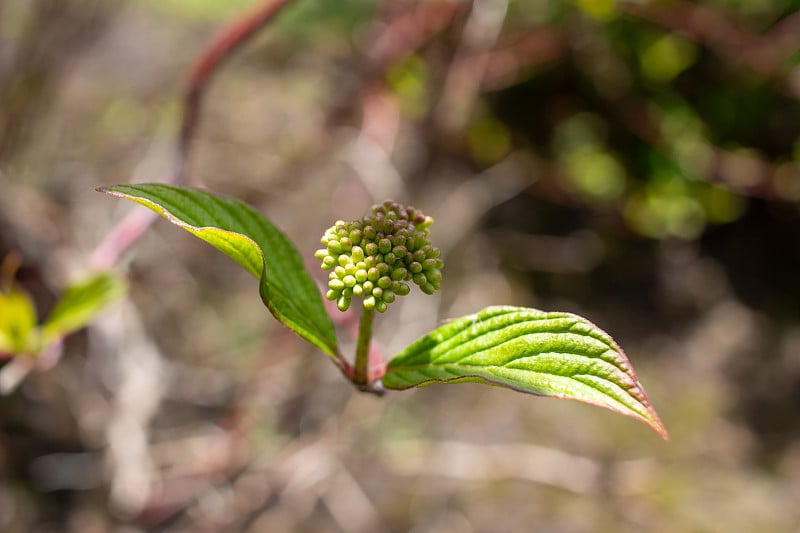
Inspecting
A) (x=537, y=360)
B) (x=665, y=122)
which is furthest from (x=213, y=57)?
(x=665, y=122)

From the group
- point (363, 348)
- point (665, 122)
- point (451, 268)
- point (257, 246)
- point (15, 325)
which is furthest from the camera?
point (451, 268)

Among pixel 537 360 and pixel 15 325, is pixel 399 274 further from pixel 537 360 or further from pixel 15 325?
pixel 15 325

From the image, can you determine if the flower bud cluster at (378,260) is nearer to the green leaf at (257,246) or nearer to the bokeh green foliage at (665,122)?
the green leaf at (257,246)

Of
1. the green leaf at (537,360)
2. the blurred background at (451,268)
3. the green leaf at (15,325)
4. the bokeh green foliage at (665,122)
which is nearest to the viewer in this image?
the green leaf at (537,360)

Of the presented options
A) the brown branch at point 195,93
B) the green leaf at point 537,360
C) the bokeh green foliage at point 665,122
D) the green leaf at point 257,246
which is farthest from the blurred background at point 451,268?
the green leaf at point 537,360

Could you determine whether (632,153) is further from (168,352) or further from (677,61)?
(168,352)
